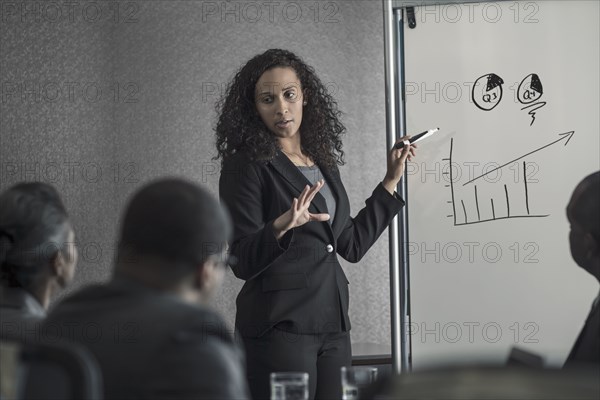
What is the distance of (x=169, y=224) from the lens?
1400 millimetres

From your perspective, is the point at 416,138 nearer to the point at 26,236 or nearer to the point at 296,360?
the point at 296,360

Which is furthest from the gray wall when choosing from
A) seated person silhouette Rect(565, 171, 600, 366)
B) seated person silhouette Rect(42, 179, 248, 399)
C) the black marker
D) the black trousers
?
seated person silhouette Rect(42, 179, 248, 399)

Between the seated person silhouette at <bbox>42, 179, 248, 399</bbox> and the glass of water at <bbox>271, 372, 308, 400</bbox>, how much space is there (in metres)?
0.37

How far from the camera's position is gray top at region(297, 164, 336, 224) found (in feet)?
9.29

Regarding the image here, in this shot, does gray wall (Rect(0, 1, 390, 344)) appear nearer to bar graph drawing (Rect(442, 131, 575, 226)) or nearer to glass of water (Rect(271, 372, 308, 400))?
bar graph drawing (Rect(442, 131, 575, 226))

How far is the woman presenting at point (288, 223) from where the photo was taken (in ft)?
8.68

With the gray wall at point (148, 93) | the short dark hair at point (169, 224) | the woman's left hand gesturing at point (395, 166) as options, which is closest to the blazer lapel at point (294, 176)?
the woman's left hand gesturing at point (395, 166)

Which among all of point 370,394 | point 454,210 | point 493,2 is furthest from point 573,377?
point 493,2

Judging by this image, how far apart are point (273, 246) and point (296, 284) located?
0.17 meters

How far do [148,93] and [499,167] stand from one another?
1.56m

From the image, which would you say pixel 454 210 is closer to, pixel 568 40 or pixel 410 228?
pixel 410 228

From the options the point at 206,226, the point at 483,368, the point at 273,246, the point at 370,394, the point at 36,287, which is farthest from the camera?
the point at 273,246

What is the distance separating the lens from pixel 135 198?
4.70ft

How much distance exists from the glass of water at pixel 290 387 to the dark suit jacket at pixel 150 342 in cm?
47
